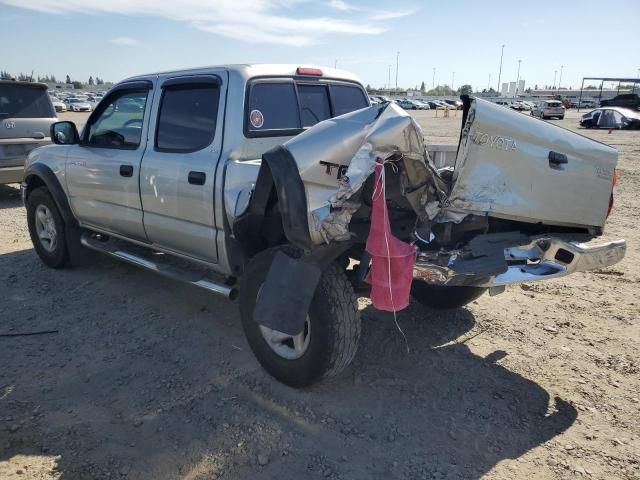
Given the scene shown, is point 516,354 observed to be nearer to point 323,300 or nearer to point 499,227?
point 499,227

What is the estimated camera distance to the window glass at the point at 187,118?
3877 millimetres

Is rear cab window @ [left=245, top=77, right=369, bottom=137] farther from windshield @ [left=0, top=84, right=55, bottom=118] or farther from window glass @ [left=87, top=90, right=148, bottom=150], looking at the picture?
windshield @ [left=0, top=84, right=55, bottom=118]

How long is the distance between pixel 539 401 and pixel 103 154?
4.16m

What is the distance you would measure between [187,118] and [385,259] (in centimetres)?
219

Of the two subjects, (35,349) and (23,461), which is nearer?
(23,461)

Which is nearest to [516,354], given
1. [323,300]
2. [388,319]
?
[388,319]

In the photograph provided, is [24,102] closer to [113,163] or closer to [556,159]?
[113,163]

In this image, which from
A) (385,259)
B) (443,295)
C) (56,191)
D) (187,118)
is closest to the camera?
(385,259)

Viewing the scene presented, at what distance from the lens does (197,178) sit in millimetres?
3748

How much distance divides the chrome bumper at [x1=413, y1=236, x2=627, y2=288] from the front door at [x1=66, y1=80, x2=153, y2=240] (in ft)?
8.86

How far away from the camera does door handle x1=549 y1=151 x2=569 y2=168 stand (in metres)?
3.01

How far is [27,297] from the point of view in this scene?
4996mm

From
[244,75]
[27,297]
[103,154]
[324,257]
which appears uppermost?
[244,75]

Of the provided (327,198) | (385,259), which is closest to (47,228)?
(327,198)
